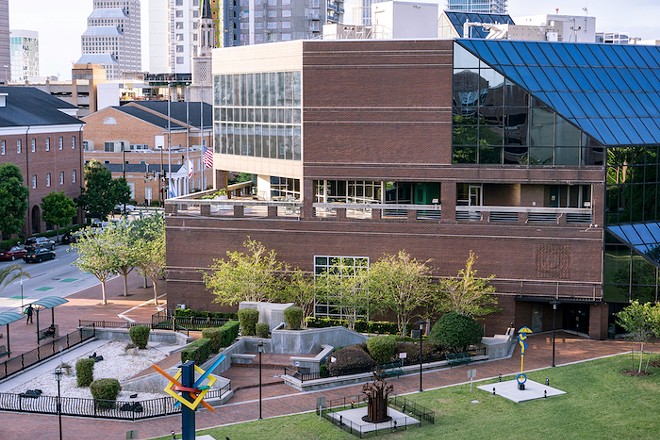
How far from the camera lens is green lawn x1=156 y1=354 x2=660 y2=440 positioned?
3884 centimetres

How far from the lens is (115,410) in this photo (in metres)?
41.5

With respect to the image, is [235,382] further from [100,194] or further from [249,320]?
[100,194]

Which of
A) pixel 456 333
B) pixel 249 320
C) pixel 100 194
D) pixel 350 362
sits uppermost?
pixel 100 194

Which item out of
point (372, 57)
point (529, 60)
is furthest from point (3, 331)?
point (529, 60)

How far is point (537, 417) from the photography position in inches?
1618

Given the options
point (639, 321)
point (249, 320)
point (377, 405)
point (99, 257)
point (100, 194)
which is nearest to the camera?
point (377, 405)

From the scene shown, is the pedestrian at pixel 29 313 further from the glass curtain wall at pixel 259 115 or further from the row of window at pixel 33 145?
the row of window at pixel 33 145

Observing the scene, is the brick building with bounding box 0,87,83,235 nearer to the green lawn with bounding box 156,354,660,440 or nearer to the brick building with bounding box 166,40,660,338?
the brick building with bounding box 166,40,660,338

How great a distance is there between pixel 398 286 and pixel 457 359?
17.9 feet

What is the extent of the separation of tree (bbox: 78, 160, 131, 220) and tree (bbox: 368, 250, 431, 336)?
52.5 m

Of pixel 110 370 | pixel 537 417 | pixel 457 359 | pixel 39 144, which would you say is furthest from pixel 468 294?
pixel 39 144

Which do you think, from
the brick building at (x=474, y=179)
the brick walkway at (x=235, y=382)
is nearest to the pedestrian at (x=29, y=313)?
the brick walkway at (x=235, y=382)

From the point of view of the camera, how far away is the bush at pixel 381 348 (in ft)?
158

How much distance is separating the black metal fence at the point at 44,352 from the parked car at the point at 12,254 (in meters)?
27.2
